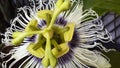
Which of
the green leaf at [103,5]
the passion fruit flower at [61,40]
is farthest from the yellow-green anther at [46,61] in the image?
the green leaf at [103,5]

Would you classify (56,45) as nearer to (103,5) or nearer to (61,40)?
(61,40)

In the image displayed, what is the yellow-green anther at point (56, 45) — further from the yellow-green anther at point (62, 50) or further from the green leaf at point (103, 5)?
the green leaf at point (103, 5)

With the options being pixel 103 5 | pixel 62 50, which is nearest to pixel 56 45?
pixel 62 50

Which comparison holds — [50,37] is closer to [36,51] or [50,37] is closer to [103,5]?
[36,51]

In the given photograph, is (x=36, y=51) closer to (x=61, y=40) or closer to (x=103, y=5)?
(x=61, y=40)

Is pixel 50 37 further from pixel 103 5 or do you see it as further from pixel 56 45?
pixel 103 5

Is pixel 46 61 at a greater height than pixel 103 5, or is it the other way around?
pixel 103 5

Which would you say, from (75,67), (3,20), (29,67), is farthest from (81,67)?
(3,20)

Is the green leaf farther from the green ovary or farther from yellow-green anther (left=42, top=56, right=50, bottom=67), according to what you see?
yellow-green anther (left=42, top=56, right=50, bottom=67)
